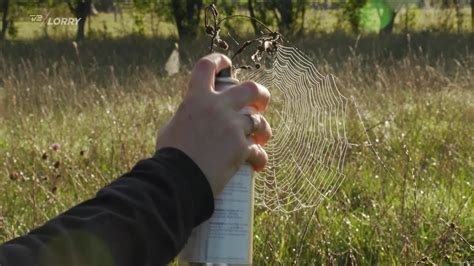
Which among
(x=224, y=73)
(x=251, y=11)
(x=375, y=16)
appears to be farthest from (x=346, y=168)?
(x=375, y=16)

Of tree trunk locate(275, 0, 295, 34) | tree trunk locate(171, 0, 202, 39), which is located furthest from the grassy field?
tree trunk locate(275, 0, 295, 34)

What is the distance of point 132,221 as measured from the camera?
116 centimetres

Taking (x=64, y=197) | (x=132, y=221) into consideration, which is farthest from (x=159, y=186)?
(x=64, y=197)

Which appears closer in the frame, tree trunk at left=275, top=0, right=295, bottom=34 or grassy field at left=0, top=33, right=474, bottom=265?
grassy field at left=0, top=33, right=474, bottom=265

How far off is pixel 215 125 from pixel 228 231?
0.46ft

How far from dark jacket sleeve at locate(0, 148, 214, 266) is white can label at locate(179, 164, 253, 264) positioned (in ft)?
0.06

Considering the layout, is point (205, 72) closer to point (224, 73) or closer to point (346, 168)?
point (224, 73)

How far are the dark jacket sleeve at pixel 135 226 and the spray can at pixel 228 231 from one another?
0.07 feet

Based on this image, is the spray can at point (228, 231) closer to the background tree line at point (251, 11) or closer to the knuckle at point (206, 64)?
the knuckle at point (206, 64)

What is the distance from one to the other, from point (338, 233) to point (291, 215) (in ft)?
0.74

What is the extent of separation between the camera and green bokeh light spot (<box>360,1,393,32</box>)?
22461 millimetres

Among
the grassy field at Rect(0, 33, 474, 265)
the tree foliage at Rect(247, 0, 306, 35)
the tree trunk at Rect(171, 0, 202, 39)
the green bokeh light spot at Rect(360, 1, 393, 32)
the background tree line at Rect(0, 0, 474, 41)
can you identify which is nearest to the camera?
the grassy field at Rect(0, 33, 474, 265)

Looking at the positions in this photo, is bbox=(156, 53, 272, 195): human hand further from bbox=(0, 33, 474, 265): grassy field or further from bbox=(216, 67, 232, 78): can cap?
bbox=(0, 33, 474, 265): grassy field

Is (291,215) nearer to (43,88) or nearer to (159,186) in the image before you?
(159,186)
